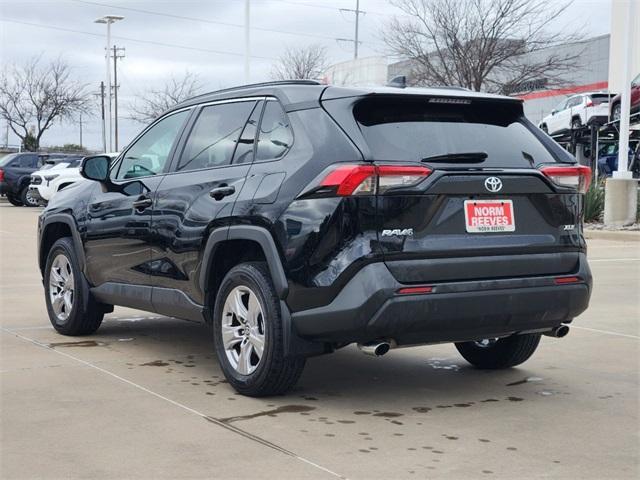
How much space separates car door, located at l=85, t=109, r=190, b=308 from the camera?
6504 mm

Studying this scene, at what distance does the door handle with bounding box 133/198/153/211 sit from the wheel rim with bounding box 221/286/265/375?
4.03ft

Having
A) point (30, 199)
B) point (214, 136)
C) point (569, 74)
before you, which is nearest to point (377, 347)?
point (214, 136)

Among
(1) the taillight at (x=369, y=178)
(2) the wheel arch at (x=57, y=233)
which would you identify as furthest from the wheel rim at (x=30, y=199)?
(1) the taillight at (x=369, y=178)

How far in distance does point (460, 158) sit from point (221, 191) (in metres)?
1.47

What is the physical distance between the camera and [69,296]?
294 inches

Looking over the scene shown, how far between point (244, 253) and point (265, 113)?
2.83 feet

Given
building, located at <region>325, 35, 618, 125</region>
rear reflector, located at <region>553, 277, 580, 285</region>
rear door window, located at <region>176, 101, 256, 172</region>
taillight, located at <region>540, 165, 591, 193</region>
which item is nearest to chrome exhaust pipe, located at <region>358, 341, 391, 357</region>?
rear reflector, located at <region>553, 277, 580, 285</region>

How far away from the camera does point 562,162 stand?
Answer: 5508 millimetres

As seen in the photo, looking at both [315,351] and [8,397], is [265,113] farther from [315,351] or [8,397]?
[8,397]

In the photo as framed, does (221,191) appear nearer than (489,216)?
No

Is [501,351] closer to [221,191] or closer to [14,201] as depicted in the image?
[221,191]

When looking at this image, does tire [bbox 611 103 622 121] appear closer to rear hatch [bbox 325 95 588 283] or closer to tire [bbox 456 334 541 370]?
tire [bbox 456 334 541 370]

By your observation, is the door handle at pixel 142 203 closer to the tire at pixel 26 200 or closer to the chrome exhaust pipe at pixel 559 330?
the chrome exhaust pipe at pixel 559 330

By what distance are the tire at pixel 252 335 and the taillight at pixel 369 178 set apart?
738 millimetres
